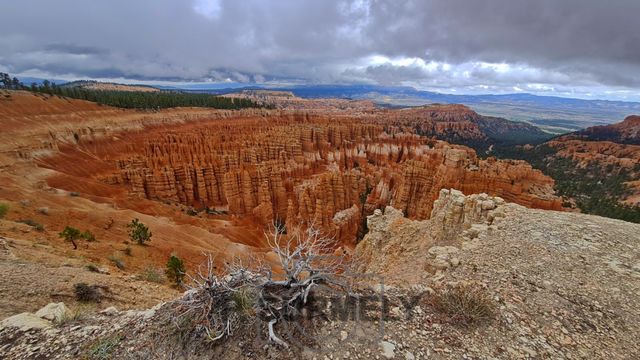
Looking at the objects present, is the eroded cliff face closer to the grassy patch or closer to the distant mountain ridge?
the grassy patch

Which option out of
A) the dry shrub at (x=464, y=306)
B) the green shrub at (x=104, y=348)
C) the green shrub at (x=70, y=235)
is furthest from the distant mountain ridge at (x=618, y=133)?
the green shrub at (x=104, y=348)

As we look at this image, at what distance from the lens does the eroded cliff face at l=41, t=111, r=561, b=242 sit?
117 ft

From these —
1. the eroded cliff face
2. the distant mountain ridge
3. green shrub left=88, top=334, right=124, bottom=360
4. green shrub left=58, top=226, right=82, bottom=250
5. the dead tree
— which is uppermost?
the dead tree

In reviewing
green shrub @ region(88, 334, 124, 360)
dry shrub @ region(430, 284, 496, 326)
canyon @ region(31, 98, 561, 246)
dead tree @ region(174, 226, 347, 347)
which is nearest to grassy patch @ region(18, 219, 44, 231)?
green shrub @ region(88, 334, 124, 360)

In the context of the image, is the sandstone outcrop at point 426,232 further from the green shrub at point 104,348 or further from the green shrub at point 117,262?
the green shrub at point 117,262

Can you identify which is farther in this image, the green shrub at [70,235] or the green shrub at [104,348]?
the green shrub at [70,235]

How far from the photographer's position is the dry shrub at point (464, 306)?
202 inches

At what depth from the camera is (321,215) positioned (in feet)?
116

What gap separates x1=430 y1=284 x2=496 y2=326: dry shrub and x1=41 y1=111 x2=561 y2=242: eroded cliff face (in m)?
22.6

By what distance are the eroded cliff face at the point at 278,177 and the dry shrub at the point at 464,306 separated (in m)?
22.6

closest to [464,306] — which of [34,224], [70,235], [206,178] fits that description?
[70,235]

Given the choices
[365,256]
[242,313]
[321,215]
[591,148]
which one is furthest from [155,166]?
[591,148]

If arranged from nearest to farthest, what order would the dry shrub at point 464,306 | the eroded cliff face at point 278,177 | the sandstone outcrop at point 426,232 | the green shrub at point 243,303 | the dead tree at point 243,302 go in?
the dead tree at point 243,302
the green shrub at point 243,303
the dry shrub at point 464,306
the sandstone outcrop at point 426,232
the eroded cliff face at point 278,177

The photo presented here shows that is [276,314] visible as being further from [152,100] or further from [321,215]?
[152,100]
